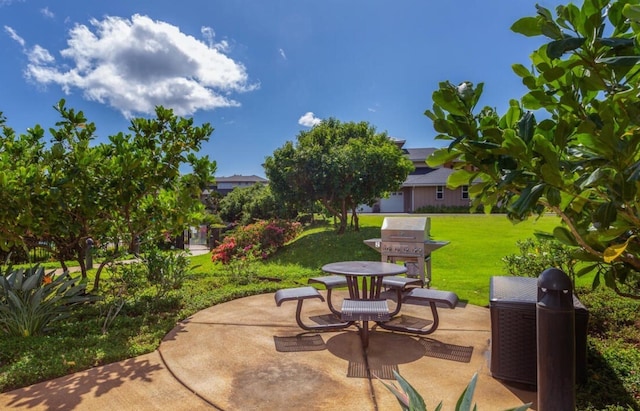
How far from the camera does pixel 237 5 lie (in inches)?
301

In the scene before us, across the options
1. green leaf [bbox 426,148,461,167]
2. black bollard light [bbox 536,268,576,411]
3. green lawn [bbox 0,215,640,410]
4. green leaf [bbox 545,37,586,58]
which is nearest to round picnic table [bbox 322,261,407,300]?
green lawn [bbox 0,215,640,410]

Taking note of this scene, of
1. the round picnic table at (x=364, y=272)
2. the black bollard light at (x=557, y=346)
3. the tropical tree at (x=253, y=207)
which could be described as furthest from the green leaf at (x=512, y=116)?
the tropical tree at (x=253, y=207)

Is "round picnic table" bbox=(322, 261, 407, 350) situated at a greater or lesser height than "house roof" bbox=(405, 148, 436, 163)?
lesser

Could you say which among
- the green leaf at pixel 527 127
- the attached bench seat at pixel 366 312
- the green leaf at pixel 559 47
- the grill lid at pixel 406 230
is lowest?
the attached bench seat at pixel 366 312

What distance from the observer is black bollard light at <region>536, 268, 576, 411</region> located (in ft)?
6.98

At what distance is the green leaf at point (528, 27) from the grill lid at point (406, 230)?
6.07 meters

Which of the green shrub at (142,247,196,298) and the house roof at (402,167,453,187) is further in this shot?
the house roof at (402,167,453,187)

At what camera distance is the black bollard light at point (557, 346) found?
2129 mm

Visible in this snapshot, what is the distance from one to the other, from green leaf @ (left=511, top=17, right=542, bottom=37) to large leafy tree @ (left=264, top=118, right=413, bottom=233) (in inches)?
518

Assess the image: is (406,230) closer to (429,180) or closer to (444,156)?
(444,156)

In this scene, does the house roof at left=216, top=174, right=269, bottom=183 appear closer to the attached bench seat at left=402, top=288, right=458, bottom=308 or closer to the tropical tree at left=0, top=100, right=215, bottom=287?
the tropical tree at left=0, top=100, right=215, bottom=287

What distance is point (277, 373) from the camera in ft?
11.6

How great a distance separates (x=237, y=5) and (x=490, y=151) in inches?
309

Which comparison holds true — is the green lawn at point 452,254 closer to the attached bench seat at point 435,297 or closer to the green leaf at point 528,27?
the attached bench seat at point 435,297
